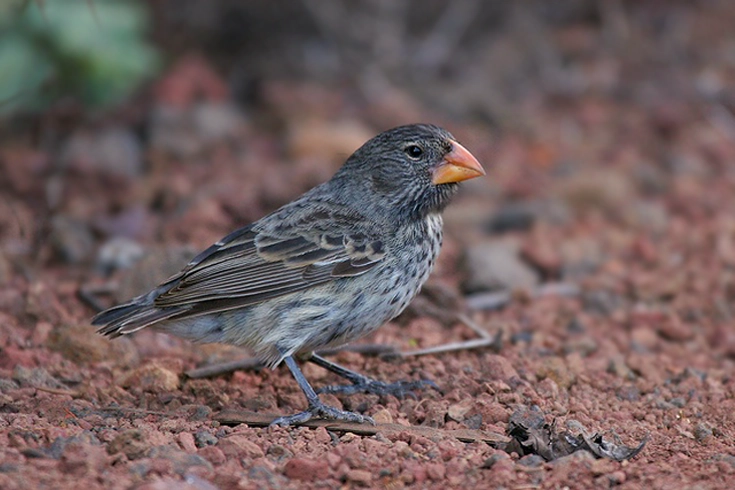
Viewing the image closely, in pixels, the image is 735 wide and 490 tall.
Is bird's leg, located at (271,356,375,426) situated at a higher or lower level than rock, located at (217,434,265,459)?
lower

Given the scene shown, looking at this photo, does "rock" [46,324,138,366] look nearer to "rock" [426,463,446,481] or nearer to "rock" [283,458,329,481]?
"rock" [283,458,329,481]

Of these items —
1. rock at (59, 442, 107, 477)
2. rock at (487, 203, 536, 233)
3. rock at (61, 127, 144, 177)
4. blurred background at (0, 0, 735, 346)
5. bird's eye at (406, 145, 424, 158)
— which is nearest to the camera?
rock at (59, 442, 107, 477)

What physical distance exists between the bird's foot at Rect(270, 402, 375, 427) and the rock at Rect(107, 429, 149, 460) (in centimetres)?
83

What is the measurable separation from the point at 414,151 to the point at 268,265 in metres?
1.13

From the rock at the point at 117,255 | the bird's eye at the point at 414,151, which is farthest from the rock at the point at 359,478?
the rock at the point at 117,255

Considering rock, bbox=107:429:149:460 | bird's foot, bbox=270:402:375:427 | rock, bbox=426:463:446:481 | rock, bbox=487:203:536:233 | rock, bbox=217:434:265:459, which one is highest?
rock, bbox=487:203:536:233

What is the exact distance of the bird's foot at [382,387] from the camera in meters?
5.55

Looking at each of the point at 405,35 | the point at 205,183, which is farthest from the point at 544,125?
the point at 205,183

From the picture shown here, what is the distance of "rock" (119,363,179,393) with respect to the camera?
552cm

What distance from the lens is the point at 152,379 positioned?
18.2 feet

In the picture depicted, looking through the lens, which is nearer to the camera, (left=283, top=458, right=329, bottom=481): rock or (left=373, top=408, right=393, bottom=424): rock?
(left=283, top=458, right=329, bottom=481): rock

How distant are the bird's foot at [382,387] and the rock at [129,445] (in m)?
1.46

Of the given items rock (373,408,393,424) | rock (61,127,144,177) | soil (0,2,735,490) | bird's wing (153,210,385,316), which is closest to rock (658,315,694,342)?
soil (0,2,735,490)

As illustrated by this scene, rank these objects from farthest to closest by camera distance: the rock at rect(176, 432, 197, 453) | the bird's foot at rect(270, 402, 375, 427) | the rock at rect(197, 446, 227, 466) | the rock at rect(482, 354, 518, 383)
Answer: the rock at rect(482, 354, 518, 383) < the bird's foot at rect(270, 402, 375, 427) < the rock at rect(176, 432, 197, 453) < the rock at rect(197, 446, 227, 466)
